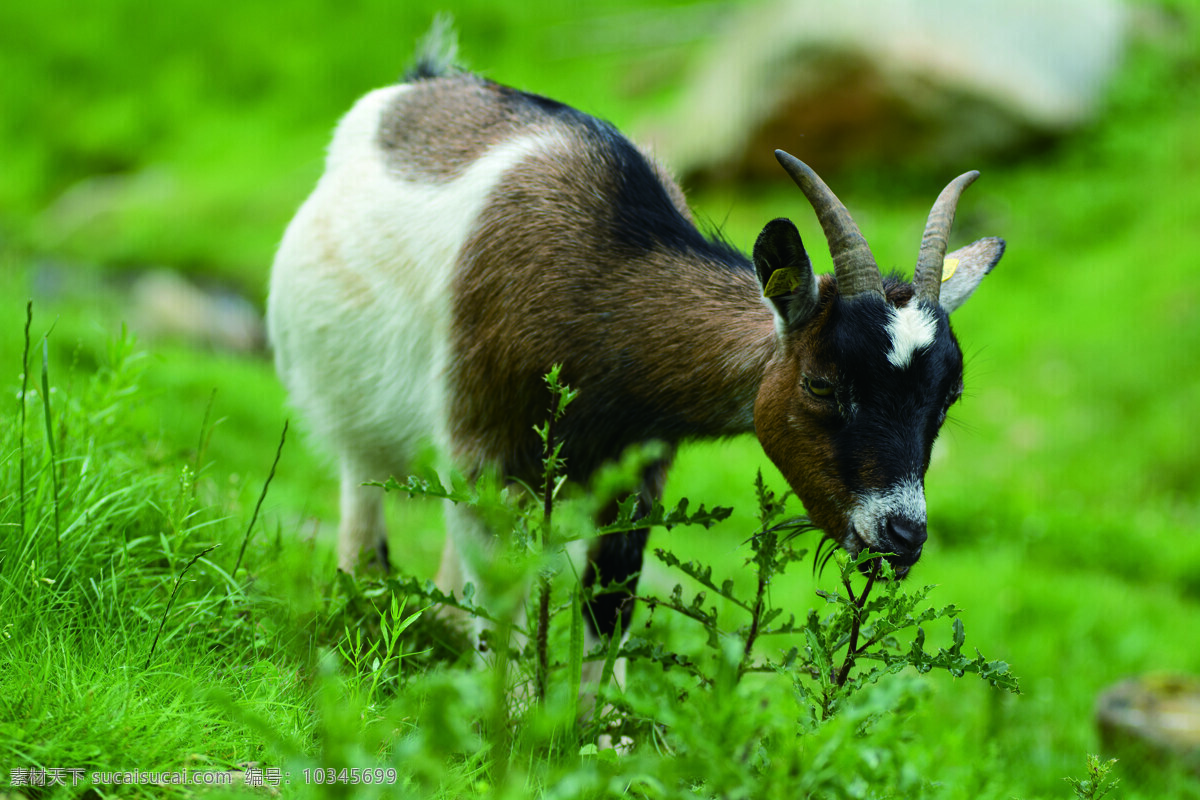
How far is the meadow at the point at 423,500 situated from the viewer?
229cm

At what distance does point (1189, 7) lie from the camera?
45.1 feet

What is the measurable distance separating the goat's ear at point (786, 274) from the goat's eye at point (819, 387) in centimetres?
22

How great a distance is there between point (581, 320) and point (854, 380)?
0.95 metres

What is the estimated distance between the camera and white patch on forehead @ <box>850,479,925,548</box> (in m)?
2.94

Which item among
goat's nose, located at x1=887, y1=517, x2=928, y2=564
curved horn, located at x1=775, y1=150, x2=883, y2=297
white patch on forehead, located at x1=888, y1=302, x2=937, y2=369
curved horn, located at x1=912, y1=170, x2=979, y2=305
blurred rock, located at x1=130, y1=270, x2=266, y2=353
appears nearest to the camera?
goat's nose, located at x1=887, y1=517, x2=928, y2=564

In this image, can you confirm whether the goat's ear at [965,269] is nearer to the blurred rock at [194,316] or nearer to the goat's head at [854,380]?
the goat's head at [854,380]

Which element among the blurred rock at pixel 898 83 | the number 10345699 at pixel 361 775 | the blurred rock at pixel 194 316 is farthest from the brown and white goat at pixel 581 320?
the blurred rock at pixel 898 83

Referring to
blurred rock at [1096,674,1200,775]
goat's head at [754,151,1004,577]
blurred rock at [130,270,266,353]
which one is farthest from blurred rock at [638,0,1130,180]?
goat's head at [754,151,1004,577]

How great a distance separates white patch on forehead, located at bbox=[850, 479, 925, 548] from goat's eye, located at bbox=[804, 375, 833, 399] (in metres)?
0.30

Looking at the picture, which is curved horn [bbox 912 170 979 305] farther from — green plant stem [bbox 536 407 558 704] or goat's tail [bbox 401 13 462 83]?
goat's tail [bbox 401 13 462 83]

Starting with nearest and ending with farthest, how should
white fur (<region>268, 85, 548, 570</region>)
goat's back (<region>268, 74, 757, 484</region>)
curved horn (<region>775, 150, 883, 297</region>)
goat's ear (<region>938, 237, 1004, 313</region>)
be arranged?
curved horn (<region>775, 150, 883, 297</region>) → goat's ear (<region>938, 237, 1004, 313</region>) → goat's back (<region>268, 74, 757, 484</region>) → white fur (<region>268, 85, 548, 570</region>)

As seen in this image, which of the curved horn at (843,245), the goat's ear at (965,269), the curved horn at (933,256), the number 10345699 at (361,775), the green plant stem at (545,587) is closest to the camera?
the number 10345699 at (361,775)

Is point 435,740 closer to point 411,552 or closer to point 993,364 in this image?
point 411,552

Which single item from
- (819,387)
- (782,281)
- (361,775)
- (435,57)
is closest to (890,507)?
(819,387)
